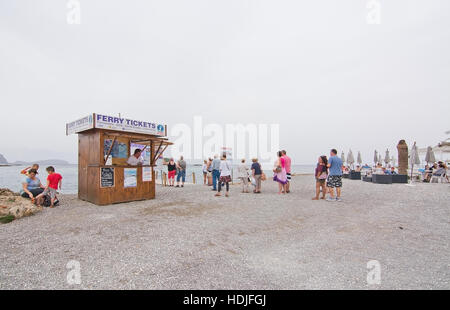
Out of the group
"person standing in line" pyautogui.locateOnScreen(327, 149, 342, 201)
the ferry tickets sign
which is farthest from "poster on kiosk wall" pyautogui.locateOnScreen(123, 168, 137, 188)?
"person standing in line" pyautogui.locateOnScreen(327, 149, 342, 201)

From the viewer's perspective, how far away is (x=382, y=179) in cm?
1309

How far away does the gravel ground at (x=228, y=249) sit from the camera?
245 cm

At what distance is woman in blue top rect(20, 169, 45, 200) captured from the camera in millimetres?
6746

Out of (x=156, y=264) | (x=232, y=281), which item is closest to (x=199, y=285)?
(x=232, y=281)

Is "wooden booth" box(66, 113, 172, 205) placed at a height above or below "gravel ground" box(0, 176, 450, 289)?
above

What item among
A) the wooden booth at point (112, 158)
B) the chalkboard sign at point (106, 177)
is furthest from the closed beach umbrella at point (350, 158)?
the chalkboard sign at point (106, 177)

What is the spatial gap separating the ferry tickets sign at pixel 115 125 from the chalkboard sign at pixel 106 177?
4.97ft

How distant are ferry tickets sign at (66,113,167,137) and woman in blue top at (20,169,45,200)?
2.04 m

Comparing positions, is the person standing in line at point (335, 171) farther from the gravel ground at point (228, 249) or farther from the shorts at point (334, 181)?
the gravel ground at point (228, 249)

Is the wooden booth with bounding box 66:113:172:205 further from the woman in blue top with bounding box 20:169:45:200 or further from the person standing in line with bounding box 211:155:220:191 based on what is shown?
the person standing in line with bounding box 211:155:220:191

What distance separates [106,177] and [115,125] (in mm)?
1905

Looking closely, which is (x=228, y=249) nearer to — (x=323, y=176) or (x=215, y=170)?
(x=323, y=176)
